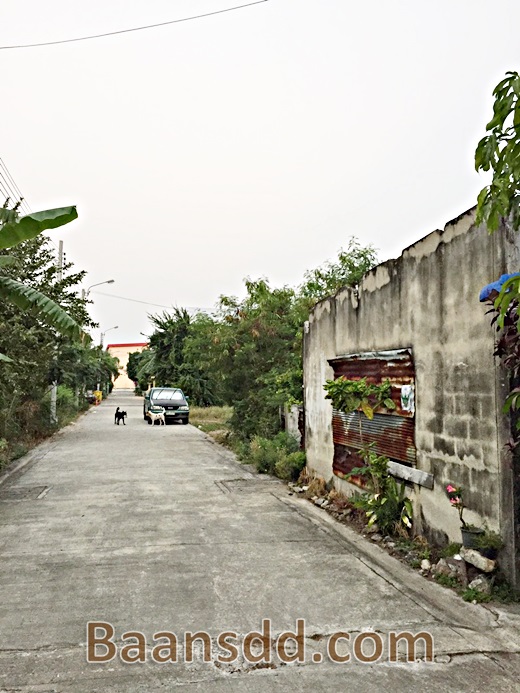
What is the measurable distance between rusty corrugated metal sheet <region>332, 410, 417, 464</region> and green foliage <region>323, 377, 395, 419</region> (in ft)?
0.63

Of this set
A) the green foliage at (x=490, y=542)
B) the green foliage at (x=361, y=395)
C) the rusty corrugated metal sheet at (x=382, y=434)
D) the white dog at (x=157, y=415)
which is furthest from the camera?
the white dog at (x=157, y=415)

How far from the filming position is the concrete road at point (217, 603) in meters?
4.01

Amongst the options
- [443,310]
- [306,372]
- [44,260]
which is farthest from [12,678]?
[44,260]

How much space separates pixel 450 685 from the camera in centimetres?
388

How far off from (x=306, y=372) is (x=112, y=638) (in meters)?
8.22

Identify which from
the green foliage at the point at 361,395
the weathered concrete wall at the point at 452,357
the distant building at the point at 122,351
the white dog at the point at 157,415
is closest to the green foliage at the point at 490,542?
the weathered concrete wall at the point at 452,357

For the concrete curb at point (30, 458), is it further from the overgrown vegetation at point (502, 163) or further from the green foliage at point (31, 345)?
the overgrown vegetation at point (502, 163)

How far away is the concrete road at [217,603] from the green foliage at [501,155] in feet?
10.2

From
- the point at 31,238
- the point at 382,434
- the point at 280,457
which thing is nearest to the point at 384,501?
the point at 382,434

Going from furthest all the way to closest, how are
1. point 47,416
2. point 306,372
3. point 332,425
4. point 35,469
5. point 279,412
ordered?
point 47,416 → point 279,412 → point 35,469 → point 306,372 → point 332,425

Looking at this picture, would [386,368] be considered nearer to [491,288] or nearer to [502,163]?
[491,288]

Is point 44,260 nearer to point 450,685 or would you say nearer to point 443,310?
point 443,310

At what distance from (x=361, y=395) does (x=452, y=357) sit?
88.2 inches

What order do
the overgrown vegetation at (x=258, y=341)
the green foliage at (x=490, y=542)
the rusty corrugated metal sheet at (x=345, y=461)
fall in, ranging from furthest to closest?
the overgrown vegetation at (x=258, y=341) < the rusty corrugated metal sheet at (x=345, y=461) < the green foliage at (x=490, y=542)
